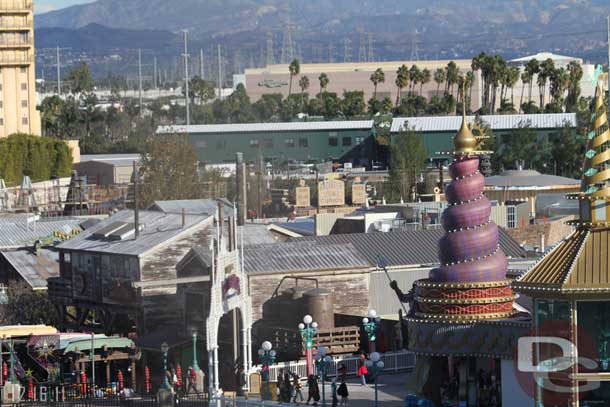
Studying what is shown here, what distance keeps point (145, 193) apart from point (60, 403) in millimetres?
43161

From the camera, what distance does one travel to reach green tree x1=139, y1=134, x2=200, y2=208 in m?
82.8

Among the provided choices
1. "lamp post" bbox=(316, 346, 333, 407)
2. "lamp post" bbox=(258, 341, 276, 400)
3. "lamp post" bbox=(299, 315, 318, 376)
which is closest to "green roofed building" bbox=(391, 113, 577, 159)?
"lamp post" bbox=(299, 315, 318, 376)

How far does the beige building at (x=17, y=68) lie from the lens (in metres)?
113

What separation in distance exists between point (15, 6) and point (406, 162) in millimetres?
27092

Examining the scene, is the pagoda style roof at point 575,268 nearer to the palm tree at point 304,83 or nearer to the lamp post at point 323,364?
the lamp post at point 323,364

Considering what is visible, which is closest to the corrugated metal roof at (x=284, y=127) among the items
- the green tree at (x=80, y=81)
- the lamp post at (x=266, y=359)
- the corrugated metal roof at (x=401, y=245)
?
the green tree at (x=80, y=81)

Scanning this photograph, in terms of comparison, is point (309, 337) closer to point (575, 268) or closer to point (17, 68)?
point (575, 268)

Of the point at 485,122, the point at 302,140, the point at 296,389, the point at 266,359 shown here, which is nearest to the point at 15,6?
the point at 302,140

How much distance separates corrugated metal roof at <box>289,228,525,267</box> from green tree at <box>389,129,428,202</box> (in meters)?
39.4

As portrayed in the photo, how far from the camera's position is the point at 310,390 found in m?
36.8

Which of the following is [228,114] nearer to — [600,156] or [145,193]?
[145,193]

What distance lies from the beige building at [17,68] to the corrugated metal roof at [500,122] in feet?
80.1

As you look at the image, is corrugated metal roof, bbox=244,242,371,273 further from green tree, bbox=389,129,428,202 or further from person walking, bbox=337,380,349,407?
green tree, bbox=389,129,428,202

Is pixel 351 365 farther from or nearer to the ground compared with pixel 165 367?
nearer to the ground
